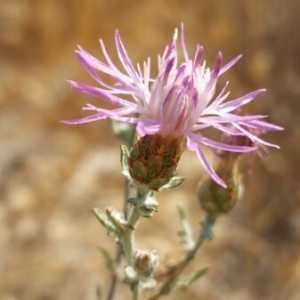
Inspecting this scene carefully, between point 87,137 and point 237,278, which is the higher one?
point 87,137

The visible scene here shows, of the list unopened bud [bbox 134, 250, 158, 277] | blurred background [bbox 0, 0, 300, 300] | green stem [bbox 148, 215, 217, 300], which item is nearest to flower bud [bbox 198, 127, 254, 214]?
green stem [bbox 148, 215, 217, 300]

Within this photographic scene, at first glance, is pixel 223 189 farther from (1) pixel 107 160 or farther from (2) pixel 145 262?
(1) pixel 107 160

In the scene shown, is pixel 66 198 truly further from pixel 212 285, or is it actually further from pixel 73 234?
pixel 212 285

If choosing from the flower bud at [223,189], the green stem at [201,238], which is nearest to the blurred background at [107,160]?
the green stem at [201,238]

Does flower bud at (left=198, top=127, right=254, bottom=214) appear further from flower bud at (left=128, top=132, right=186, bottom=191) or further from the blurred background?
the blurred background

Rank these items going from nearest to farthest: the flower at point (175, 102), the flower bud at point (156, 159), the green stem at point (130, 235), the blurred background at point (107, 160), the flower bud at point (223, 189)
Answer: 1. the flower at point (175, 102)
2. the flower bud at point (156, 159)
3. the green stem at point (130, 235)
4. the flower bud at point (223, 189)
5. the blurred background at point (107, 160)

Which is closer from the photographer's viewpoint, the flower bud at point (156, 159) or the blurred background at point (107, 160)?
the flower bud at point (156, 159)

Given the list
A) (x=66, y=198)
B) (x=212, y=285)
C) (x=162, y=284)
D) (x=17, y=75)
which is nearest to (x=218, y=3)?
(x=17, y=75)

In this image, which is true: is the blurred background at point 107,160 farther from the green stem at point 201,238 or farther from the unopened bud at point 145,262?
the unopened bud at point 145,262
